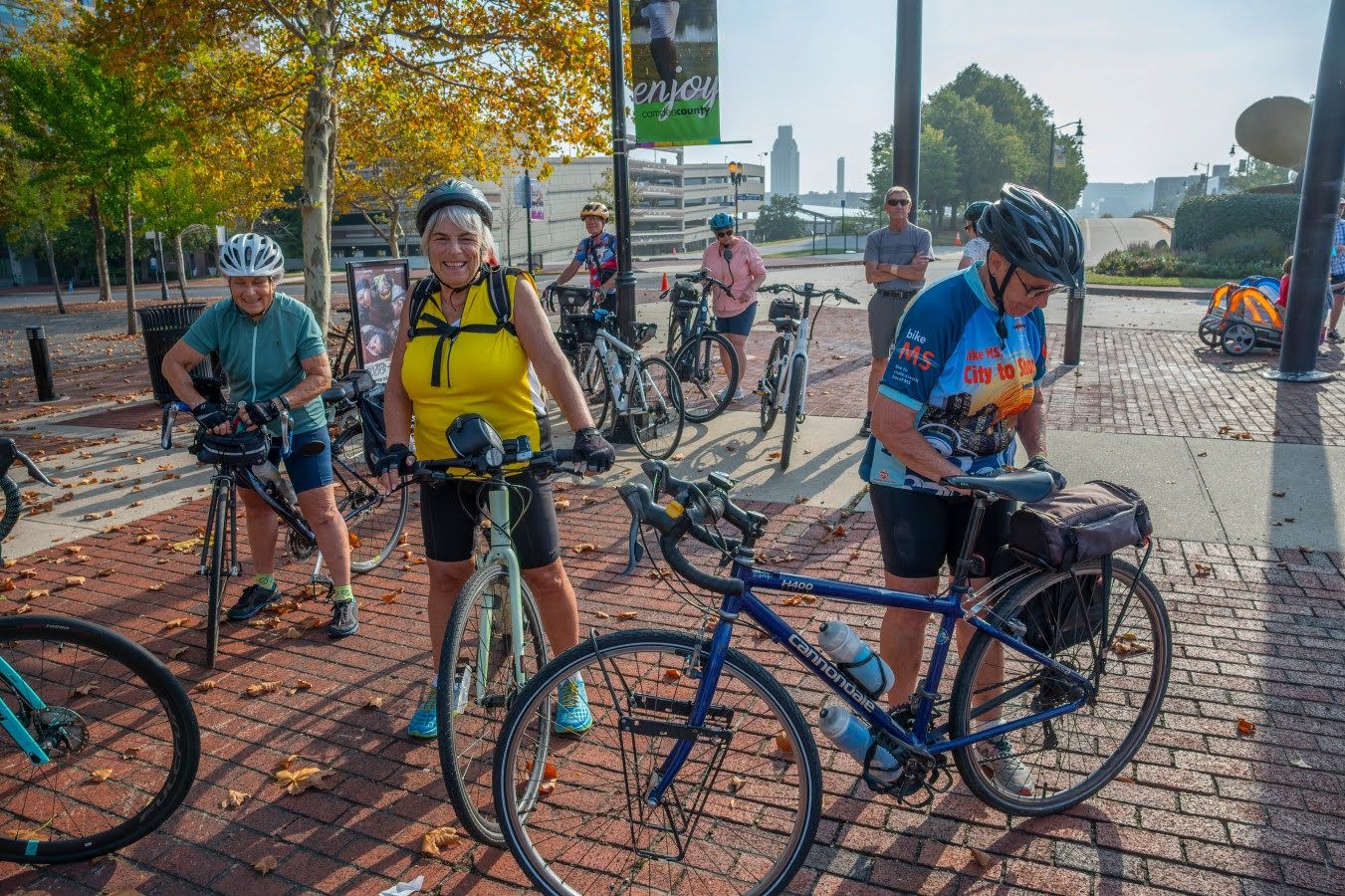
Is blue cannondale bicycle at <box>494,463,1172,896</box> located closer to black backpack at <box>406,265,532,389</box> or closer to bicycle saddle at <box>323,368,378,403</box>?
black backpack at <box>406,265,532,389</box>

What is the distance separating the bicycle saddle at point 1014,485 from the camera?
8.87ft

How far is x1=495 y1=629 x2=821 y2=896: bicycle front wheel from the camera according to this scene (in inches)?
101

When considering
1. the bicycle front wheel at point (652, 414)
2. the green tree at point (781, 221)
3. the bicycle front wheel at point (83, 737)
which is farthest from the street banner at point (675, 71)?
the green tree at point (781, 221)

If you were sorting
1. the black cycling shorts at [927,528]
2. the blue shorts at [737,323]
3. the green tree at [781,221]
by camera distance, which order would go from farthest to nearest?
1. the green tree at [781,221]
2. the blue shorts at [737,323]
3. the black cycling shorts at [927,528]

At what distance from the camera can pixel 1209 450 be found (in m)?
7.61

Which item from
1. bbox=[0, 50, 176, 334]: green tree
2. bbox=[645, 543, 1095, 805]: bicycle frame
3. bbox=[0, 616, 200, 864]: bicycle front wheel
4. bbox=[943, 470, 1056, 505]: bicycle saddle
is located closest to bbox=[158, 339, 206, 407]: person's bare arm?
bbox=[0, 616, 200, 864]: bicycle front wheel

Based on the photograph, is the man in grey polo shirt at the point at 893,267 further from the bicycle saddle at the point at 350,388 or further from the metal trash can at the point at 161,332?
the metal trash can at the point at 161,332

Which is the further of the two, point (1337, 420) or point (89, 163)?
point (89, 163)

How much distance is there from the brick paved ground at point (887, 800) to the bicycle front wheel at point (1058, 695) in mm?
130

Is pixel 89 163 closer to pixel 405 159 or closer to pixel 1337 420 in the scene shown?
pixel 405 159

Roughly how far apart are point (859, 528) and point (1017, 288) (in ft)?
11.2

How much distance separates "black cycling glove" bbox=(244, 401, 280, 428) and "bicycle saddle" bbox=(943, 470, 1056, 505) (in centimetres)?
318

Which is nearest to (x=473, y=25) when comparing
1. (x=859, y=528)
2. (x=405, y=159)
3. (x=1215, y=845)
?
(x=859, y=528)

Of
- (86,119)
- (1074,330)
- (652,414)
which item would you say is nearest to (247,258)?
(652,414)
